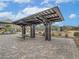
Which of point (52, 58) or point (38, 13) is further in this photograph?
point (38, 13)

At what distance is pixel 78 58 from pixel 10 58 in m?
3.11

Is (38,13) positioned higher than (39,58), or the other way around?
(38,13)

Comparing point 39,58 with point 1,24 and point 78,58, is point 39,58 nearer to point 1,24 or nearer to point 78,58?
point 78,58

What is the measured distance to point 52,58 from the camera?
8055 mm

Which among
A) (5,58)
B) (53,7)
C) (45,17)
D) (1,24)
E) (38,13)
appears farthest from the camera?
(1,24)

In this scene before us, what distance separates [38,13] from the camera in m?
17.1

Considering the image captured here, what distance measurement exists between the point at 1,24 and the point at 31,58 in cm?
5157

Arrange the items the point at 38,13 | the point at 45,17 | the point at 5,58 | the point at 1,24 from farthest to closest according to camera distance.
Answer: the point at 1,24 → the point at 45,17 → the point at 38,13 → the point at 5,58

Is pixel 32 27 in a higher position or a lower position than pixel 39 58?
higher

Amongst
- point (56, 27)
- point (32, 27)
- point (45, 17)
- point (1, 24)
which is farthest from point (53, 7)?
point (1, 24)

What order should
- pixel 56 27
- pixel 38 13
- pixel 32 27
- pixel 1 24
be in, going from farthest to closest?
1. pixel 1 24
2. pixel 56 27
3. pixel 32 27
4. pixel 38 13

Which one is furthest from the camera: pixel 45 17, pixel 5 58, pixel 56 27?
pixel 56 27

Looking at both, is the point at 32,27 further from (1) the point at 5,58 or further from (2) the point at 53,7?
(1) the point at 5,58

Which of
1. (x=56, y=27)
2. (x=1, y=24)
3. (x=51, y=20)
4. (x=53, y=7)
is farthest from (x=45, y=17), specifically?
(x=1, y=24)
